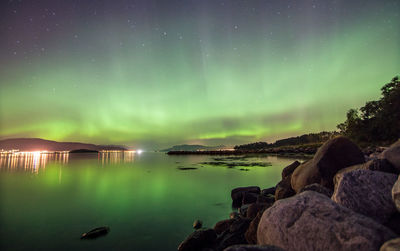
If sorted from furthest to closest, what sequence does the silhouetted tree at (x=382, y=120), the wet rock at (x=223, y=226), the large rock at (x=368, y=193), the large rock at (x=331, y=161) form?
the silhouetted tree at (x=382, y=120) → the wet rock at (x=223, y=226) → the large rock at (x=331, y=161) → the large rock at (x=368, y=193)

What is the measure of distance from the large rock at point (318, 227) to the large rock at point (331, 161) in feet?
12.2

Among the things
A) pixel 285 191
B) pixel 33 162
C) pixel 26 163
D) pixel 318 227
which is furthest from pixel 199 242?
pixel 33 162

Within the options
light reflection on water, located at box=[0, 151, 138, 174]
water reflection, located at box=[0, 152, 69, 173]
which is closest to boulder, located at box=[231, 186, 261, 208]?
light reflection on water, located at box=[0, 151, 138, 174]

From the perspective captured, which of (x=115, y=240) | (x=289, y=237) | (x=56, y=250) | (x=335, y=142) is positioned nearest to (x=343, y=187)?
(x=289, y=237)

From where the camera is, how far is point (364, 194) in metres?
4.73

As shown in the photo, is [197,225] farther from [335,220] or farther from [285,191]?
[335,220]

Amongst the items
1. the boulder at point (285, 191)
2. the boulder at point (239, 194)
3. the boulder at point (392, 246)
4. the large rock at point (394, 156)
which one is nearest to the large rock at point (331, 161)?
the boulder at point (285, 191)

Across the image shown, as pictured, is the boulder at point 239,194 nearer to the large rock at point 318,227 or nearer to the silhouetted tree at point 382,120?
the large rock at point 318,227

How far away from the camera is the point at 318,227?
3717 mm

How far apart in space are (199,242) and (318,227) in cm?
418

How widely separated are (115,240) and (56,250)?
2121mm

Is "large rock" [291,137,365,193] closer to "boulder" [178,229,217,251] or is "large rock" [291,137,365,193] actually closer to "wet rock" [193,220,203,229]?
"boulder" [178,229,217,251]

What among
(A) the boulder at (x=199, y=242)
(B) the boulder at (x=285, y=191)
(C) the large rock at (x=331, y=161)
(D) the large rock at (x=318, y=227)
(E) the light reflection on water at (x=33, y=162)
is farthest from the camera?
(E) the light reflection on water at (x=33, y=162)

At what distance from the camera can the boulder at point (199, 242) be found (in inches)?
252
